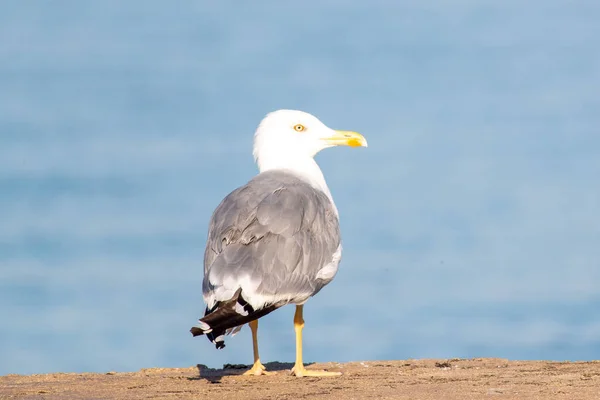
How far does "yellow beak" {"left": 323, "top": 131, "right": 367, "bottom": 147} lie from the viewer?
12.8m

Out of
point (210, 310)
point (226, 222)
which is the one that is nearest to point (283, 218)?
point (226, 222)

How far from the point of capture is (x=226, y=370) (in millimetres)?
11961

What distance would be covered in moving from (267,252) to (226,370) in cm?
230

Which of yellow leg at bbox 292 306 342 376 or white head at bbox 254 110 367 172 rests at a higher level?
white head at bbox 254 110 367 172

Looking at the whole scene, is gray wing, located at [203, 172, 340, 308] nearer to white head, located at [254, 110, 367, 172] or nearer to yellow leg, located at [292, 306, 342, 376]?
yellow leg, located at [292, 306, 342, 376]

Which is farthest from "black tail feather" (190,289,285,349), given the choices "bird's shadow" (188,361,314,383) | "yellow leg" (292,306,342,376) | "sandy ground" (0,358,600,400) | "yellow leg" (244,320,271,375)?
"yellow leg" (244,320,271,375)

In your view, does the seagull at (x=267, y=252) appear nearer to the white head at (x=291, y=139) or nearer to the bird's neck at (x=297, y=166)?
the bird's neck at (x=297, y=166)

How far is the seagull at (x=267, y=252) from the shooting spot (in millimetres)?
9719

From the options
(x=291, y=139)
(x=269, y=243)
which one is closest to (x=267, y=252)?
(x=269, y=243)

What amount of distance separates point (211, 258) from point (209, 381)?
130 cm

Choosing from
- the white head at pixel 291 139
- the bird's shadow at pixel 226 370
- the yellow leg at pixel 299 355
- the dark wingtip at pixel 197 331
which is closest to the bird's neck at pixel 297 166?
the white head at pixel 291 139

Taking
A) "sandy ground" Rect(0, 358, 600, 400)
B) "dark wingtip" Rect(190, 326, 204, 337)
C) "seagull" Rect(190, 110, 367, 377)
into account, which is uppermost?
"seagull" Rect(190, 110, 367, 377)

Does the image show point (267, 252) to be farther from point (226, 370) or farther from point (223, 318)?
point (226, 370)

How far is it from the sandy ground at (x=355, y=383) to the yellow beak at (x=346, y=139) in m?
2.61
